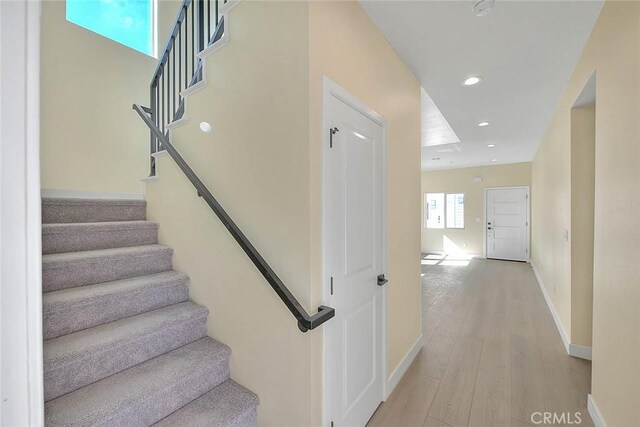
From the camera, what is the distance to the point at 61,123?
2.80m

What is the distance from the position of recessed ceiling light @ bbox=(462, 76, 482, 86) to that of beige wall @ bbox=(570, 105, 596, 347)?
933 millimetres

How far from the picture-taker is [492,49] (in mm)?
2207

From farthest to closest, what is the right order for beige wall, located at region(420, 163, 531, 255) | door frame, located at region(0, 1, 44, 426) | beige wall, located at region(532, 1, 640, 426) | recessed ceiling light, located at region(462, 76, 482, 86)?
1. beige wall, located at region(420, 163, 531, 255)
2. recessed ceiling light, located at region(462, 76, 482, 86)
3. beige wall, located at region(532, 1, 640, 426)
4. door frame, located at region(0, 1, 44, 426)

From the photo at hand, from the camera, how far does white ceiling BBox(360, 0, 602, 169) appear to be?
1802mm

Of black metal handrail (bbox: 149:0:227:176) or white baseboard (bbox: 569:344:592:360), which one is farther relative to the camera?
white baseboard (bbox: 569:344:592:360)

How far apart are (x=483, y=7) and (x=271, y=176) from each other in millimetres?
1702

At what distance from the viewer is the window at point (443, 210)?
821 centimetres

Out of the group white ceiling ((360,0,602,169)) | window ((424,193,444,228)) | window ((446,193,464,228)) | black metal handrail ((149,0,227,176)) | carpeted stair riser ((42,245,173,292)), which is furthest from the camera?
window ((424,193,444,228))

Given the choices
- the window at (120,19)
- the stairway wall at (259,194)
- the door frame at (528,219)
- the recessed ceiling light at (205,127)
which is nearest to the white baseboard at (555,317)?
the door frame at (528,219)

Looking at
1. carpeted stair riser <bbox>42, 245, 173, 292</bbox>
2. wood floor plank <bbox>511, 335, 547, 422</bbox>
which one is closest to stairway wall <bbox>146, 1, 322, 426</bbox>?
carpeted stair riser <bbox>42, 245, 173, 292</bbox>

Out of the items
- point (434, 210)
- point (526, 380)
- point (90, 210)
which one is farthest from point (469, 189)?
point (90, 210)

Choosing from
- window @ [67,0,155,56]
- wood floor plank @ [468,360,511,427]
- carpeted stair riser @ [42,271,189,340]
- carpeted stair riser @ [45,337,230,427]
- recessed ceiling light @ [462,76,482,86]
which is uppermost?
window @ [67,0,155,56]

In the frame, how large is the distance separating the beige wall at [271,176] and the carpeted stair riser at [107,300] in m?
0.15

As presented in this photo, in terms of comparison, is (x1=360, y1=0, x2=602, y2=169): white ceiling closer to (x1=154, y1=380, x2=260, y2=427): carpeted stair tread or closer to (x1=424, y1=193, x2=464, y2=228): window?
(x1=154, y1=380, x2=260, y2=427): carpeted stair tread
